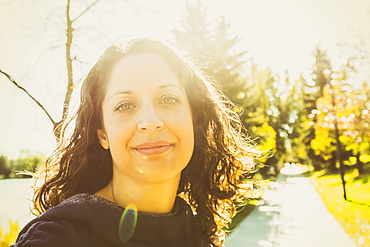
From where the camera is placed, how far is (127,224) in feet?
4.48

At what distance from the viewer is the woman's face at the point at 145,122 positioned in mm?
1344

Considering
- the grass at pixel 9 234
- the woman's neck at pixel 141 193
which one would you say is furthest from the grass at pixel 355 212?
the woman's neck at pixel 141 193

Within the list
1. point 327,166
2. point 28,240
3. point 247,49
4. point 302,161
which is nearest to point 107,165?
point 28,240

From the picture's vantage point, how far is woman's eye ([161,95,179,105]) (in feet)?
4.69

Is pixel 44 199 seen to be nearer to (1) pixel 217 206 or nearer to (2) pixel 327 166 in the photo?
(1) pixel 217 206

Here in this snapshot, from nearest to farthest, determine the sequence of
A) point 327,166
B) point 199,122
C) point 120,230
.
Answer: point 120,230
point 199,122
point 327,166

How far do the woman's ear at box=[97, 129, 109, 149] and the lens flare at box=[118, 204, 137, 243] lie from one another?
0.28 m

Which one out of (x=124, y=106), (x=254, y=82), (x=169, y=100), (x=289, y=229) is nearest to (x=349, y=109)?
(x=254, y=82)

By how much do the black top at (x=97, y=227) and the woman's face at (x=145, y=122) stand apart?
0.16m

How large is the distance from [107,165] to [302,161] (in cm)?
4945

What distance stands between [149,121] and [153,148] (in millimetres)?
98

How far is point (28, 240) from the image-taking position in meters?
1.14

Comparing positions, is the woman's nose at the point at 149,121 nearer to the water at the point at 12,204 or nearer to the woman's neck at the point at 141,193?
the woman's neck at the point at 141,193

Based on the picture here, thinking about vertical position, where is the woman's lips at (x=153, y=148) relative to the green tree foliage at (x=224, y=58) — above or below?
below
